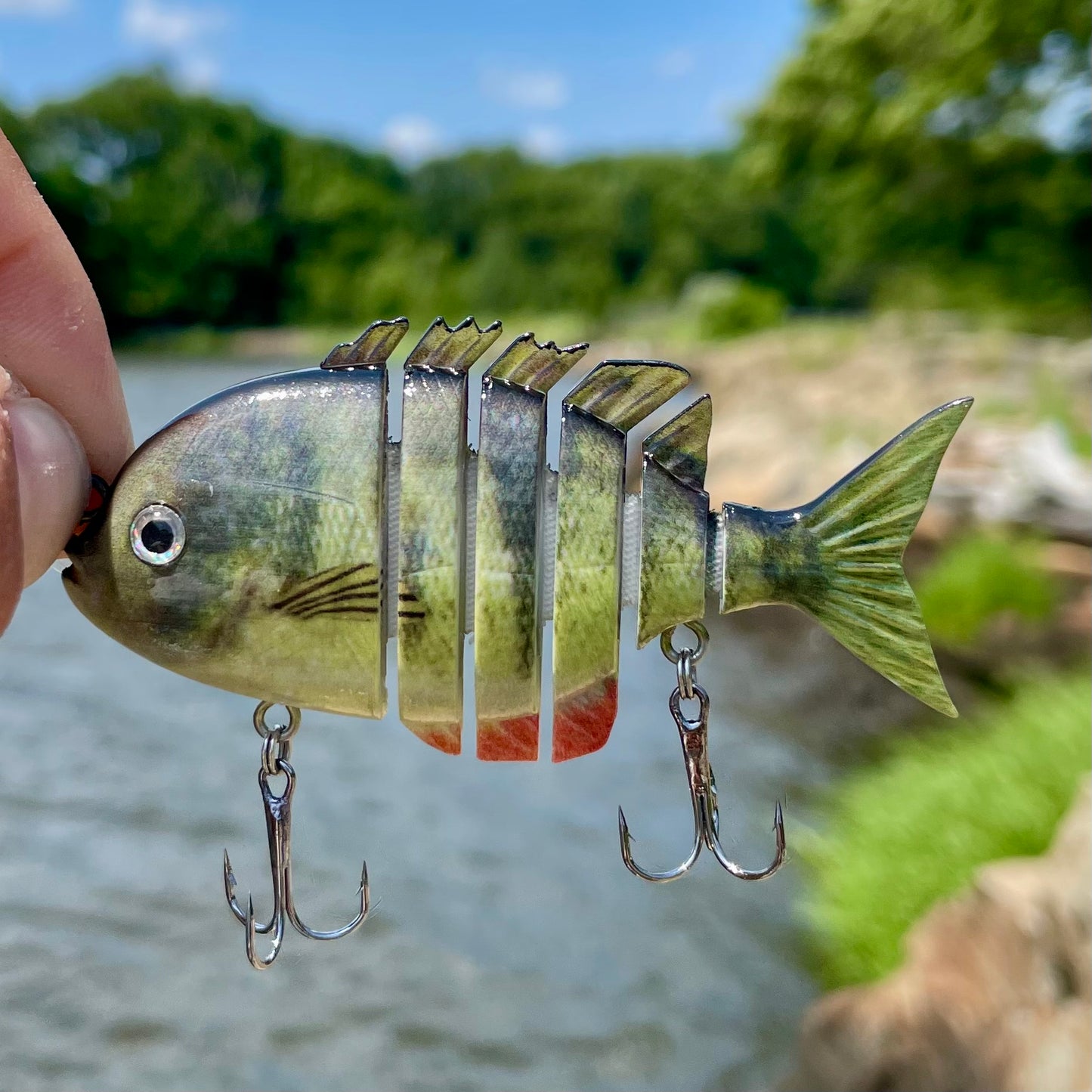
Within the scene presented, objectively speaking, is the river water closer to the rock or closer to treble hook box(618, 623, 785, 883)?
the rock

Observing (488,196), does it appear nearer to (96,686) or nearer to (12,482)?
(96,686)

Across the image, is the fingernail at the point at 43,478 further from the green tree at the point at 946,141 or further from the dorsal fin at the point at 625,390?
the green tree at the point at 946,141

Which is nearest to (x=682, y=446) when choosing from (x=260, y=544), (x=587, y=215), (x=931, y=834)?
(x=260, y=544)

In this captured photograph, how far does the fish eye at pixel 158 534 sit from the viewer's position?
590mm

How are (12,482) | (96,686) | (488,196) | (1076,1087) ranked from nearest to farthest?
(12,482) → (1076,1087) → (96,686) → (488,196)

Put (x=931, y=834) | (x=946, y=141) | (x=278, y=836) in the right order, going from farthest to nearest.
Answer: (x=946, y=141) → (x=931, y=834) → (x=278, y=836)

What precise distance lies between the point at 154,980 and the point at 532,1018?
3.22 ft

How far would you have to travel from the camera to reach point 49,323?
654 mm

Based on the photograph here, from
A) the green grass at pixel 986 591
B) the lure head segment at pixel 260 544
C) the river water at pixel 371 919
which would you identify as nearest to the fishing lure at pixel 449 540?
the lure head segment at pixel 260 544

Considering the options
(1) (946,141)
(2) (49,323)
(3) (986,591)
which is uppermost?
(1) (946,141)

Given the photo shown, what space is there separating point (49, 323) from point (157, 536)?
7.2 inches

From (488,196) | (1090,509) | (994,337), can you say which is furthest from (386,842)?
(488,196)

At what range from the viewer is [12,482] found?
0.54 m

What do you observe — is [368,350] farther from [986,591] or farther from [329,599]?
[986,591]
